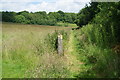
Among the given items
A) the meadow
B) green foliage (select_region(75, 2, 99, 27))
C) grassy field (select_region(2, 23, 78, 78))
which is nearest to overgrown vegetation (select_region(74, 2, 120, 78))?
the meadow

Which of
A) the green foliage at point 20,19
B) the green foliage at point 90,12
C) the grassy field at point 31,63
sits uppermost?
the green foliage at point 90,12

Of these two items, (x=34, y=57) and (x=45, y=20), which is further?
(x=45, y=20)

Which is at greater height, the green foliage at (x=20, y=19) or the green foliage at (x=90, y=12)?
the green foliage at (x=90, y=12)

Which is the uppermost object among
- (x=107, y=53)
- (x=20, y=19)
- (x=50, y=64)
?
(x=20, y=19)

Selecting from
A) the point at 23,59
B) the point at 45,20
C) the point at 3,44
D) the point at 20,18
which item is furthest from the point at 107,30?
the point at 45,20

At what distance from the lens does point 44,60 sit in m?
6.20

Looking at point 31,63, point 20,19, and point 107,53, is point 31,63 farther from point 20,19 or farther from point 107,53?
point 20,19

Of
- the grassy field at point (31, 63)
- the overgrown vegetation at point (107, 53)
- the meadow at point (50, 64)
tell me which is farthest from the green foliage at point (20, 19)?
the overgrown vegetation at point (107, 53)

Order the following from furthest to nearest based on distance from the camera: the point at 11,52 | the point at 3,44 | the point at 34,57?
the point at 3,44 < the point at 11,52 < the point at 34,57

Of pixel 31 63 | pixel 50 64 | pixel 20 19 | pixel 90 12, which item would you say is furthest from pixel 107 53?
pixel 90 12

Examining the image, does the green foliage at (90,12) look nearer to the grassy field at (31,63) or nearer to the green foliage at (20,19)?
the green foliage at (20,19)

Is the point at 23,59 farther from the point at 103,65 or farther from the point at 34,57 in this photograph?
the point at 103,65

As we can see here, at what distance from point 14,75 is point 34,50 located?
7.72 ft

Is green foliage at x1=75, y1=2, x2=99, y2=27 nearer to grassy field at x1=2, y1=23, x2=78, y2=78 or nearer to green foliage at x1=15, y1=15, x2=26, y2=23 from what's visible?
green foliage at x1=15, y1=15, x2=26, y2=23
